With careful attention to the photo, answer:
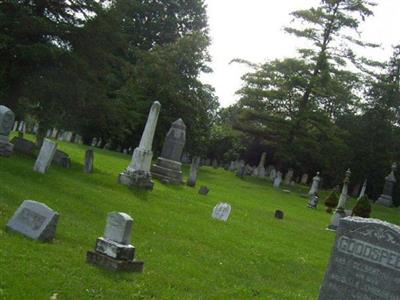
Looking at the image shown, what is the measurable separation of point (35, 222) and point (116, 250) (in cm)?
155

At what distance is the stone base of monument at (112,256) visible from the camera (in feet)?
28.7

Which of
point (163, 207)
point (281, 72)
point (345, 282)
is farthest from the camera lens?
point (281, 72)

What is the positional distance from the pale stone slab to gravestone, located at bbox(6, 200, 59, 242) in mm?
987

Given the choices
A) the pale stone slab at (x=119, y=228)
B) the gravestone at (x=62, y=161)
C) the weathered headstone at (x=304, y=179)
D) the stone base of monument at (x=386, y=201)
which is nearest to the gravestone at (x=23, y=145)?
the gravestone at (x=62, y=161)

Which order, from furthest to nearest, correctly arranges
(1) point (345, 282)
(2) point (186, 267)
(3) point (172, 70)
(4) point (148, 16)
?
(4) point (148, 16), (3) point (172, 70), (2) point (186, 267), (1) point (345, 282)

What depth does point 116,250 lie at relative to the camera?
8.80 meters

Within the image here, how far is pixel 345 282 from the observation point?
279 inches

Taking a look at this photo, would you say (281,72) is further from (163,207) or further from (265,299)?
(265,299)

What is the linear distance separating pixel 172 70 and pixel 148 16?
1137 centimetres

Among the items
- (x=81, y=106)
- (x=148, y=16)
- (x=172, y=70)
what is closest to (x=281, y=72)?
(x=172, y=70)

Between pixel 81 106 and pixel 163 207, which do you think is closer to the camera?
pixel 163 207

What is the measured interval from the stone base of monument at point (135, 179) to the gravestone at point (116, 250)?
955cm

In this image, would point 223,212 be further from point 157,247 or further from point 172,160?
point 172,160

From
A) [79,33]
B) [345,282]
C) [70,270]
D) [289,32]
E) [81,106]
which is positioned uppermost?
[289,32]
